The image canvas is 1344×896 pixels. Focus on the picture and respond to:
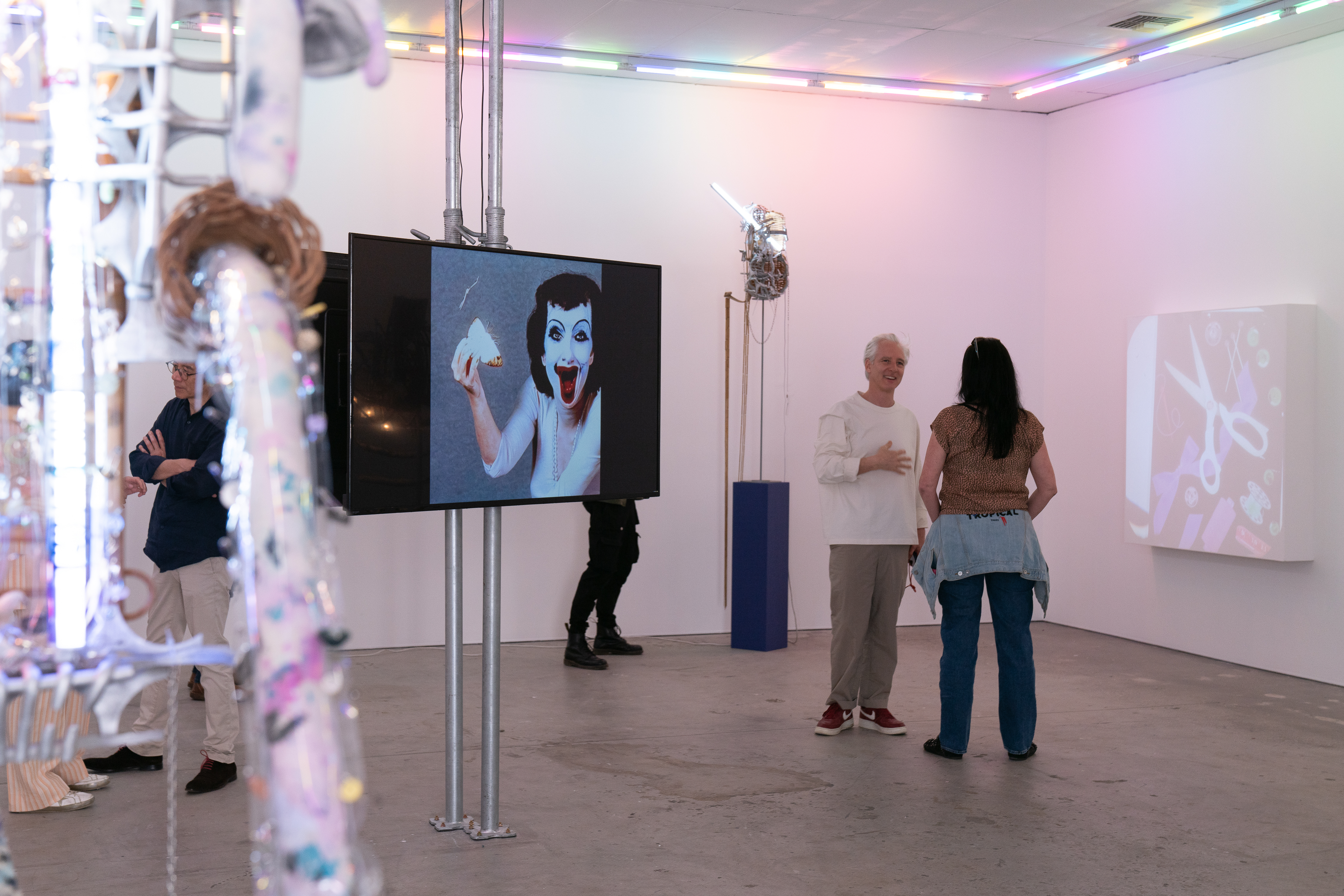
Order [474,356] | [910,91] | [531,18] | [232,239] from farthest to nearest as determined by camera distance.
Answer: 1. [910,91]
2. [531,18]
3. [474,356]
4. [232,239]

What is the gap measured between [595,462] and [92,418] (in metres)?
2.70

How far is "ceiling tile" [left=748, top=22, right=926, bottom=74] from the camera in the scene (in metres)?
6.34

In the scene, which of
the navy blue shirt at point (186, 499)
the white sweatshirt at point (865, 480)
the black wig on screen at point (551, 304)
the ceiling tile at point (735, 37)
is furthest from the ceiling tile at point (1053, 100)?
the navy blue shirt at point (186, 499)

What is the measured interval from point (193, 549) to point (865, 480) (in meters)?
2.50

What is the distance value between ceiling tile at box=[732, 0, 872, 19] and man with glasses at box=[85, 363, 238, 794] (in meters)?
3.48

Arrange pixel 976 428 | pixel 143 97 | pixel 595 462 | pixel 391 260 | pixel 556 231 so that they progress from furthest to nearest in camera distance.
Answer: pixel 556 231 < pixel 976 428 < pixel 595 462 < pixel 391 260 < pixel 143 97

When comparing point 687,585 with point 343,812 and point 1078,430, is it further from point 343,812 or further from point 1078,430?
point 343,812

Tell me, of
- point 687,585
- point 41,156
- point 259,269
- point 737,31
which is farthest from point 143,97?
point 687,585

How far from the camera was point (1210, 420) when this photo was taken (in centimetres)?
644

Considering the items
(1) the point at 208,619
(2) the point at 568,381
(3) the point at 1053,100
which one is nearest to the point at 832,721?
(2) the point at 568,381

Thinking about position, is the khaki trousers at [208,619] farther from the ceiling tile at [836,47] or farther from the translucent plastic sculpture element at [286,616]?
the ceiling tile at [836,47]

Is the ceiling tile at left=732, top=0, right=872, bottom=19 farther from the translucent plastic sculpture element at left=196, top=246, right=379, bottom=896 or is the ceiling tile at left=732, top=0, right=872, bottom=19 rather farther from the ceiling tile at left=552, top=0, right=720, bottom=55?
the translucent plastic sculpture element at left=196, top=246, right=379, bottom=896

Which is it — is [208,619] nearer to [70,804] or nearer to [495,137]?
[70,804]

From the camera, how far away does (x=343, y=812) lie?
0.58 metres
